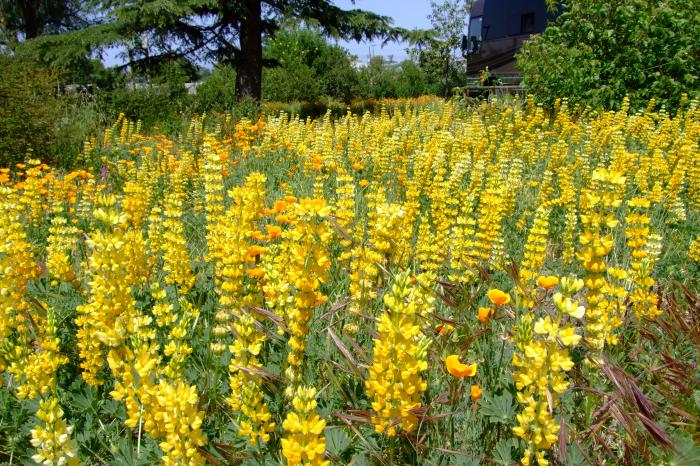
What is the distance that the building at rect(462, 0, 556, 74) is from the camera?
12.6 meters

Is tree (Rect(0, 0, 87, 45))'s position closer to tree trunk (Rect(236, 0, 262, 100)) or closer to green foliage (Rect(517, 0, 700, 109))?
tree trunk (Rect(236, 0, 262, 100))

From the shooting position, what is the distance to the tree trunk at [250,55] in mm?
13922

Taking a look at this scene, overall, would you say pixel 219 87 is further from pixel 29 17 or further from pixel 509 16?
pixel 509 16

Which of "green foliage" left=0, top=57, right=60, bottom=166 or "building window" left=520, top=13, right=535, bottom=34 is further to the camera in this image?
"building window" left=520, top=13, right=535, bottom=34

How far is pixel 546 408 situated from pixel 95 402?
1.73 metres

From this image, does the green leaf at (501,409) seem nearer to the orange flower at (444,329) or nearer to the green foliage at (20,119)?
the orange flower at (444,329)

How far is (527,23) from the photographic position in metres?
12.8

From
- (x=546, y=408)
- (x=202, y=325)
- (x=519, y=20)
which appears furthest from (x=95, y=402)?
(x=519, y=20)

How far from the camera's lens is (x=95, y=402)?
217 centimetres

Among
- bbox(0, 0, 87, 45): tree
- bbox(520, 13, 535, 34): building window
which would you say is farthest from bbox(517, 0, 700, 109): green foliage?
bbox(0, 0, 87, 45): tree

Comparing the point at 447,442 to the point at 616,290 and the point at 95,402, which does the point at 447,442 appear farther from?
the point at 95,402

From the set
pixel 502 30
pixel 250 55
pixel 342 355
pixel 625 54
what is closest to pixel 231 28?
pixel 250 55

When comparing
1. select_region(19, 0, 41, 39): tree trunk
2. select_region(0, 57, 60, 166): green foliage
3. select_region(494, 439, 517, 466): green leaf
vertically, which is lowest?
select_region(494, 439, 517, 466): green leaf

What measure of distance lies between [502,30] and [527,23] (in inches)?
34.8
